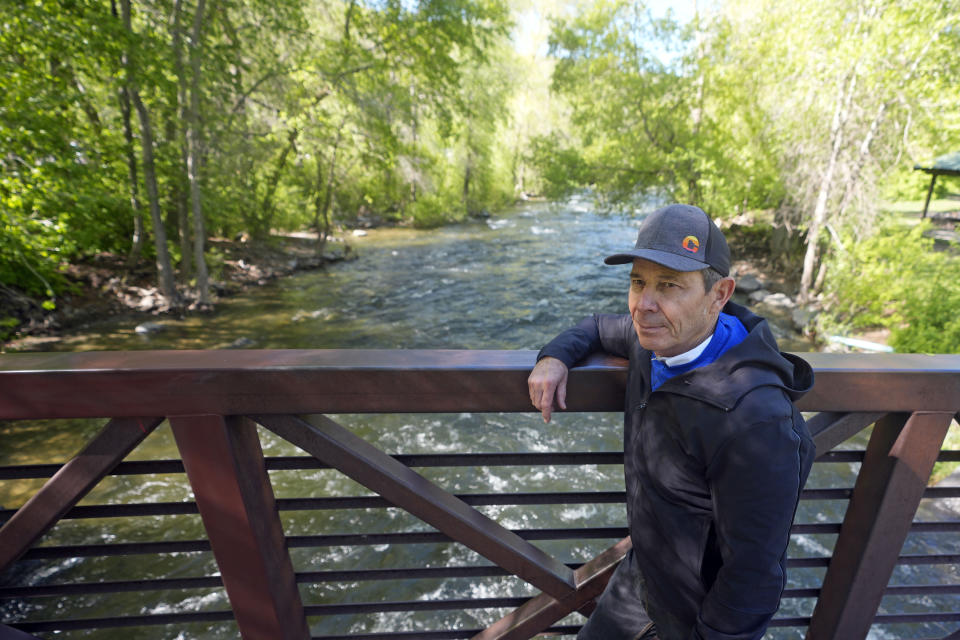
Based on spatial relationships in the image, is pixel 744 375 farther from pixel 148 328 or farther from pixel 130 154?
pixel 130 154

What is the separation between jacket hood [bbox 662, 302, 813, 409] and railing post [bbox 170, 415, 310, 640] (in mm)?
1105

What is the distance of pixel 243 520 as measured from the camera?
1.32 meters

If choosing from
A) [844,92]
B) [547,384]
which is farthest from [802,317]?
[547,384]

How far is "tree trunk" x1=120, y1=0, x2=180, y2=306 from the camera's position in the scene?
27.1 feet

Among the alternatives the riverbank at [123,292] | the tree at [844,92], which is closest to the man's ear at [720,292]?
the riverbank at [123,292]

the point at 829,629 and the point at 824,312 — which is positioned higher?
the point at 829,629

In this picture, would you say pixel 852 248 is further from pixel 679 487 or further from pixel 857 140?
pixel 679 487

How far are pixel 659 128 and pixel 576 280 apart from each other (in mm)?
6372

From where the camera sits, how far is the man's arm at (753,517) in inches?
39.1

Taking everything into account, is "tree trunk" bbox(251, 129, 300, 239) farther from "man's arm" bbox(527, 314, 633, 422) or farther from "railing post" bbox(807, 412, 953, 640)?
"railing post" bbox(807, 412, 953, 640)

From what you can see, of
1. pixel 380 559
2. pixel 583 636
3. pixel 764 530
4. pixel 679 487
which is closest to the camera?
pixel 764 530

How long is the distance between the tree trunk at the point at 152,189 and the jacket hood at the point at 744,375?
963cm

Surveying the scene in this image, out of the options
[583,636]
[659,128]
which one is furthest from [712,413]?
[659,128]

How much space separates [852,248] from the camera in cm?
→ 964
